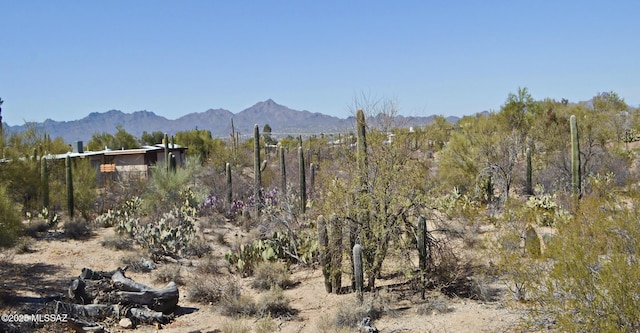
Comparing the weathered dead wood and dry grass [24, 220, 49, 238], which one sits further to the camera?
dry grass [24, 220, 49, 238]

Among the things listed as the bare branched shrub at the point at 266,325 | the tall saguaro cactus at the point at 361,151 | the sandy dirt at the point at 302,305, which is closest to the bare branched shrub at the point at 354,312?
the sandy dirt at the point at 302,305

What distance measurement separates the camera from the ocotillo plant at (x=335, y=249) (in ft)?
35.0

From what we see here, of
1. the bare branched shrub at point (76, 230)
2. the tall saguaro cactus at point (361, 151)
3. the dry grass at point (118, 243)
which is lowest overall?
the dry grass at point (118, 243)

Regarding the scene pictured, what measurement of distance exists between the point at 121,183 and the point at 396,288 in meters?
16.2

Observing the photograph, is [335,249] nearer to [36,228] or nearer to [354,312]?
[354,312]

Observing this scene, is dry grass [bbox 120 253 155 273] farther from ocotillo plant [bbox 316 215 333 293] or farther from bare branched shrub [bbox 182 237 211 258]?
ocotillo plant [bbox 316 215 333 293]

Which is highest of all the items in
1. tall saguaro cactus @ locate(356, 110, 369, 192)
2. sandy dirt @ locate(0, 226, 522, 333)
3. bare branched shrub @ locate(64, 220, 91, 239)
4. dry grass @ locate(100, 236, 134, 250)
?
tall saguaro cactus @ locate(356, 110, 369, 192)

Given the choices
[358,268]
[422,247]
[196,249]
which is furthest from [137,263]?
[422,247]

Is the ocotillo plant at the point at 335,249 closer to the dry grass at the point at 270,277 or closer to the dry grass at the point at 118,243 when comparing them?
the dry grass at the point at 270,277

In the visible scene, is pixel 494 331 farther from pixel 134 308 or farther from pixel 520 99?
pixel 520 99

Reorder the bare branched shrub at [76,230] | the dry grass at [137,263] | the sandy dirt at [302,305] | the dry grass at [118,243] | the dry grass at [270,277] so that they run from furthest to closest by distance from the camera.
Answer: the bare branched shrub at [76,230], the dry grass at [118,243], the dry grass at [137,263], the dry grass at [270,277], the sandy dirt at [302,305]

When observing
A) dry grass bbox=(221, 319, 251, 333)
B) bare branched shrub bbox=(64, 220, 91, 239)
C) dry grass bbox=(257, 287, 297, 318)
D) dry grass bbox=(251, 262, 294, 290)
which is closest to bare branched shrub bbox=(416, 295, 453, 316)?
dry grass bbox=(257, 287, 297, 318)

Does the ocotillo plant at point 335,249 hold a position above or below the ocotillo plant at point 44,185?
below

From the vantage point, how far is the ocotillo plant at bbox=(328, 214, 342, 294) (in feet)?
35.0
